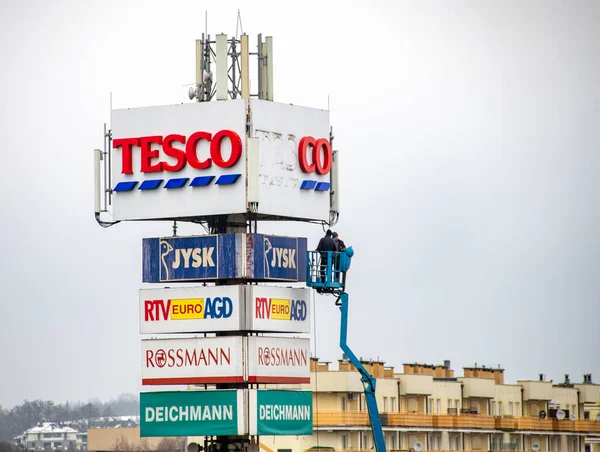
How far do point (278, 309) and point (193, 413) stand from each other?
7400 millimetres

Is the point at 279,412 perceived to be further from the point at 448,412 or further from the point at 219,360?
the point at 448,412

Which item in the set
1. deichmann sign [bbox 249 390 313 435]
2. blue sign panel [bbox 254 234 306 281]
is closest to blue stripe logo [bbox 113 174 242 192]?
blue sign panel [bbox 254 234 306 281]

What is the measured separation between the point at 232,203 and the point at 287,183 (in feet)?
11.7

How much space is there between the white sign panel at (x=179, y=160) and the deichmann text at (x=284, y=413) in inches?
434

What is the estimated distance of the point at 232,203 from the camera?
89.9 m

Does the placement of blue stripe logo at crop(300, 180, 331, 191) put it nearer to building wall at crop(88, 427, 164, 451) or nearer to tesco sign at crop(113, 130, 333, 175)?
tesco sign at crop(113, 130, 333, 175)

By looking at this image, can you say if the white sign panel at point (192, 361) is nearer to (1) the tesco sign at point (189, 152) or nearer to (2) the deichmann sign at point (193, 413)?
(2) the deichmann sign at point (193, 413)

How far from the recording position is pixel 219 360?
90312 millimetres

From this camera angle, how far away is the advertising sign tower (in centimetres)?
9000

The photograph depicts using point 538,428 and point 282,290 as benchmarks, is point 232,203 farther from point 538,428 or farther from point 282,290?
point 538,428

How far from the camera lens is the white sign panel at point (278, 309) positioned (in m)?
90.2

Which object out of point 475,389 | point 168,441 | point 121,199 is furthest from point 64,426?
point 121,199

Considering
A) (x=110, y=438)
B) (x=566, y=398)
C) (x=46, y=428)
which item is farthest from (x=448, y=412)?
(x=46, y=428)

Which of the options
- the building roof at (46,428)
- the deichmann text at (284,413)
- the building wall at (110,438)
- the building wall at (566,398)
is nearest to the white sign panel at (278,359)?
the deichmann text at (284,413)
